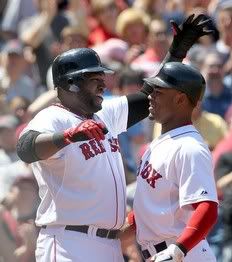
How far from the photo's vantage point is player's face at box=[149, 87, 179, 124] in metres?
5.42

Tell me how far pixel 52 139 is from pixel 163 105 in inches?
25.4

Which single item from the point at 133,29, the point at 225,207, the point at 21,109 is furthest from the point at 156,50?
the point at 225,207

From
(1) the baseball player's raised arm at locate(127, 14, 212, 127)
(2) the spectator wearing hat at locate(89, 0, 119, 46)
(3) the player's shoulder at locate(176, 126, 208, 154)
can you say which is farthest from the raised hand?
(2) the spectator wearing hat at locate(89, 0, 119, 46)

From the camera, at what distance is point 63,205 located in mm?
5496

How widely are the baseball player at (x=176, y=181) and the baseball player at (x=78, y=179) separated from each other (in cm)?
20

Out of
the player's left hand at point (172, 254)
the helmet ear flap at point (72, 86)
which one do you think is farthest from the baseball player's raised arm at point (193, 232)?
the helmet ear flap at point (72, 86)

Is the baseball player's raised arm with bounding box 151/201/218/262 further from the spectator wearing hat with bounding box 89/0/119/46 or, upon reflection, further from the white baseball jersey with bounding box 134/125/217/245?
the spectator wearing hat with bounding box 89/0/119/46

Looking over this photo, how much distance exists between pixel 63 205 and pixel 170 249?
766mm

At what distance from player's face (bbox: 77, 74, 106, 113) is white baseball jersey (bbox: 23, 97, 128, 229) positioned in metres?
0.11

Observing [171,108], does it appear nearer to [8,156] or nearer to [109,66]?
[8,156]

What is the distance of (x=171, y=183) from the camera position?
527 centimetres

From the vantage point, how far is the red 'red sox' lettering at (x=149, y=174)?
17.5ft

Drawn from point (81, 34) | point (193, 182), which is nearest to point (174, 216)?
point (193, 182)

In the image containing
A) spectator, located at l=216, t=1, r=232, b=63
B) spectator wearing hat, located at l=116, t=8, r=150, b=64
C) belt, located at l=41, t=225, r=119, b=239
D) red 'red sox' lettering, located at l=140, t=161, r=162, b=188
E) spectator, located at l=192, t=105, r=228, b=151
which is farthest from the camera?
spectator wearing hat, located at l=116, t=8, r=150, b=64
